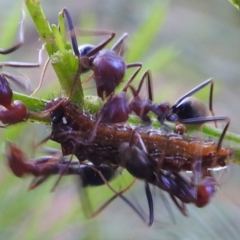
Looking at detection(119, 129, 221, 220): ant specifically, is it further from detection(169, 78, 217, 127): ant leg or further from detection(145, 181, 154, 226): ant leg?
detection(169, 78, 217, 127): ant leg

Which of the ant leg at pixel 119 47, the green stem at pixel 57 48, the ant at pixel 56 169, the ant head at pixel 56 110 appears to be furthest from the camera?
the ant leg at pixel 119 47

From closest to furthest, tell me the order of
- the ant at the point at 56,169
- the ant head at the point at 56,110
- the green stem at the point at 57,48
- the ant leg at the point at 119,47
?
the green stem at the point at 57,48 < the ant head at the point at 56,110 < the ant at the point at 56,169 < the ant leg at the point at 119,47

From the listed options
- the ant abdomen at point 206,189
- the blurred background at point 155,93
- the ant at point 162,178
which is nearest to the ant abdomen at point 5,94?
the blurred background at point 155,93

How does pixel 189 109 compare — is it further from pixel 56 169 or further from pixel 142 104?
pixel 56 169

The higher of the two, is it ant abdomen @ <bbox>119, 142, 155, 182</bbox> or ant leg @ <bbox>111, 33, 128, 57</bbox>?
ant leg @ <bbox>111, 33, 128, 57</bbox>

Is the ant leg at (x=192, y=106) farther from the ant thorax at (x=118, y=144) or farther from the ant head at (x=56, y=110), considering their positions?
the ant head at (x=56, y=110)

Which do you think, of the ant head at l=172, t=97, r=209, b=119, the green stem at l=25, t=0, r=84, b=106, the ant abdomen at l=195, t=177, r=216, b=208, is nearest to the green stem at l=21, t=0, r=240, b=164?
the green stem at l=25, t=0, r=84, b=106

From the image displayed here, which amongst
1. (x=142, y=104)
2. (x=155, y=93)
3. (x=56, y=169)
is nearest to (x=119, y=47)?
(x=142, y=104)
